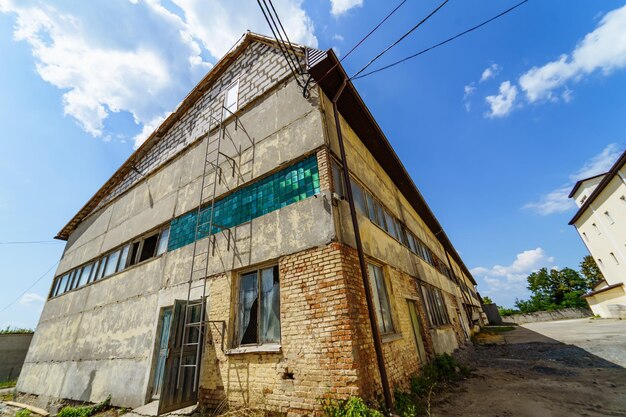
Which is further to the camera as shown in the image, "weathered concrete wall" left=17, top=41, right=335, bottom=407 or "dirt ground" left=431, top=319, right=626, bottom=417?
"weathered concrete wall" left=17, top=41, right=335, bottom=407

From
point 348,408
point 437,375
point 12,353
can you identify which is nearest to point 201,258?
point 348,408

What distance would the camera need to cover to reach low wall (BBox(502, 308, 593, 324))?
3418 cm

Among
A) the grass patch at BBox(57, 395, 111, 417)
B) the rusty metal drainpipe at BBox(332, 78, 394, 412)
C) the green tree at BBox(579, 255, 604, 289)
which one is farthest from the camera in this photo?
the green tree at BBox(579, 255, 604, 289)

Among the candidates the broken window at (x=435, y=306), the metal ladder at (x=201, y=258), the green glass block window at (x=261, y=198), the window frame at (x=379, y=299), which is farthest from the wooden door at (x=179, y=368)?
the broken window at (x=435, y=306)

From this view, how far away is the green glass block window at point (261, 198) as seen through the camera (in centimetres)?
571

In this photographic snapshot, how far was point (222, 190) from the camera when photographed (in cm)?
734

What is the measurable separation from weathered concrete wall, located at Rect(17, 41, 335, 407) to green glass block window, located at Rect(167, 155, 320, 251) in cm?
21

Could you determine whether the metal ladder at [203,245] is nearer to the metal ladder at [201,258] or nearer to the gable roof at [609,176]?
the metal ladder at [201,258]

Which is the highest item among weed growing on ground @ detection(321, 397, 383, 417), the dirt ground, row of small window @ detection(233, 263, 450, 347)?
row of small window @ detection(233, 263, 450, 347)

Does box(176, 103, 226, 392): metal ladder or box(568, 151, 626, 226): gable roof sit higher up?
box(568, 151, 626, 226): gable roof

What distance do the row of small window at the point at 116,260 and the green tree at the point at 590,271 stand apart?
61.1m

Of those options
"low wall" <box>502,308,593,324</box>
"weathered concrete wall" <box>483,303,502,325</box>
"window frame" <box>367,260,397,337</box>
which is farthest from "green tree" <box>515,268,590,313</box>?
"window frame" <box>367,260,397,337</box>

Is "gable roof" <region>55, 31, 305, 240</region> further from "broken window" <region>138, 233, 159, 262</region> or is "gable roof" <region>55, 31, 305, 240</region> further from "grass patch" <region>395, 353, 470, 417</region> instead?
"grass patch" <region>395, 353, 470, 417</region>

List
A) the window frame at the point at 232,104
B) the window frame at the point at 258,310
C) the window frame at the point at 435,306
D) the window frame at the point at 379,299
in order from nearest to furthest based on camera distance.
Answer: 1. the window frame at the point at 258,310
2. the window frame at the point at 379,299
3. the window frame at the point at 232,104
4. the window frame at the point at 435,306
